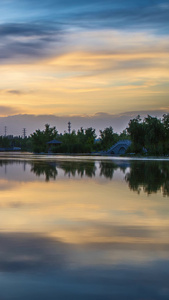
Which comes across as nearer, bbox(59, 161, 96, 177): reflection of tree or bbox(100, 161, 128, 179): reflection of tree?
bbox(100, 161, 128, 179): reflection of tree

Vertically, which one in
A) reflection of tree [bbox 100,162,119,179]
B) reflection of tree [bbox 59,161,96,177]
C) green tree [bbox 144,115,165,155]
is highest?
green tree [bbox 144,115,165,155]

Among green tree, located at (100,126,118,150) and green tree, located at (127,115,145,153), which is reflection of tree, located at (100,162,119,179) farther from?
green tree, located at (100,126,118,150)

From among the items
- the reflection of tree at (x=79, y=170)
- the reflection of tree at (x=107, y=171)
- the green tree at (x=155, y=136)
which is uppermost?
the green tree at (x=155, y=136)

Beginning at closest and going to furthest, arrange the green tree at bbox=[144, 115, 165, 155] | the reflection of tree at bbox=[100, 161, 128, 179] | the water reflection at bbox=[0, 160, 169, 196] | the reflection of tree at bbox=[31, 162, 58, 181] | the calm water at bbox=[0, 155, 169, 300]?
the calm water at bbox=[0, 155, 169, 300]
the water reflection at bbox=[0, 160, 169, 196]
the reflection of tree at bbox=[31, 162, 58, 181]
the reflection of tree at bbox=[100, 161, 128, 179]
the green tree at bbox=[144, 115, 165, 155]

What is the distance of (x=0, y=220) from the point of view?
23.3ft

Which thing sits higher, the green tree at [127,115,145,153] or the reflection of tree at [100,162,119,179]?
the green tree at [127,115,145,153]

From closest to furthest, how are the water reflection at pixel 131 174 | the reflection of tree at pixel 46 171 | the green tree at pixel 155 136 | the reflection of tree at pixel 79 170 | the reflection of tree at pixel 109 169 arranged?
1. the water reflection at pixel 131 174
2. the reflection of tree at pixel 46 171
3. the reflection of tree at pixel 109 169
4. the reflection of tree at pixel 79 170
5. the green tree at pixel 155 136

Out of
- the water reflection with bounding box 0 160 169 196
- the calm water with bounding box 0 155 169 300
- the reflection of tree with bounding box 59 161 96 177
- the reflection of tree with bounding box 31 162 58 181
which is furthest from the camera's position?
the reflection of tree with bounding box 59 161 96 177

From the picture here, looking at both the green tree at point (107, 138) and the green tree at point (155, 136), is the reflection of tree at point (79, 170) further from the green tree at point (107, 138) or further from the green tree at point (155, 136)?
the green tree at point (107, 138)

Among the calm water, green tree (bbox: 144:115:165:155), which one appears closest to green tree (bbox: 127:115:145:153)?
green tree (bbox: 144:115:165:155)

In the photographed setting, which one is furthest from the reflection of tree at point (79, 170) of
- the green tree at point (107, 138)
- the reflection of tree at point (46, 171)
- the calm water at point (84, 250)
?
the green tree at point (107, 138)

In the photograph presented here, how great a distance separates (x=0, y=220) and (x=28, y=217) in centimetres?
55

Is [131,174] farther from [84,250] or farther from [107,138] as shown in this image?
[107,138]

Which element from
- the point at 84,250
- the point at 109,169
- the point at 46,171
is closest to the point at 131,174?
the point at 46,171
